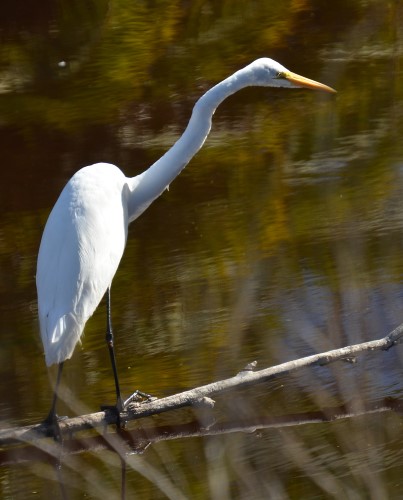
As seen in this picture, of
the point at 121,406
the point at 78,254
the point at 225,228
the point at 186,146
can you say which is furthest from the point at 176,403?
the point at 225,228

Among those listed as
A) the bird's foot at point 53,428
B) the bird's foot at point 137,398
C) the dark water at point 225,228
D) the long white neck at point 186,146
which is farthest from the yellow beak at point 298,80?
the bird's foot at point 53,428

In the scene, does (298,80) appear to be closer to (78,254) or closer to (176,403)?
(78,254)

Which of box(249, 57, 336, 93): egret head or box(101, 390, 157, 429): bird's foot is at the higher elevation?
box(249, 57, 336, 93): egret head

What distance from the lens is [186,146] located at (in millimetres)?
3777

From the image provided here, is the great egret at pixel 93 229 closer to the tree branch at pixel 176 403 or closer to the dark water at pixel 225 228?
the tree branch at pixel 176 403

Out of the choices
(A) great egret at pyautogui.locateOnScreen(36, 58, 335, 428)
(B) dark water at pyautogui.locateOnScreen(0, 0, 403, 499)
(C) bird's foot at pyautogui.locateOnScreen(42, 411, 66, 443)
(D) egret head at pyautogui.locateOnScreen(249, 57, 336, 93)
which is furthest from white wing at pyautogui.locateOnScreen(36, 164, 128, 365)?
(D) egret head at pyautogui.locateOnScreen(249, 57, 336, 93)

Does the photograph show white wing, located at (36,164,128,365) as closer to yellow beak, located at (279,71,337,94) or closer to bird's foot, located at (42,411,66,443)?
bird's foot, located at (42,411,66,443)

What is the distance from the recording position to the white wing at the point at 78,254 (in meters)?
3.19

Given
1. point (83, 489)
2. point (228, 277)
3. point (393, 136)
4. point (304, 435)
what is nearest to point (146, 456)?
point (83, 489)

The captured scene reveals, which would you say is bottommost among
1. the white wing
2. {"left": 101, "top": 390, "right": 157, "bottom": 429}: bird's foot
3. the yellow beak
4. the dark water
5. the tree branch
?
the dark water

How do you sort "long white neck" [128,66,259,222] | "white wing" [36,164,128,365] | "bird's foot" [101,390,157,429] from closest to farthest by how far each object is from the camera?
"white wing" [36,164,128,365] < "bird's foot" [101,390,157,429] < "long white neck" [128,66,259,222]

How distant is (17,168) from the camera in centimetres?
593

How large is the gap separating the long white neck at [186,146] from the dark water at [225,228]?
1.90 feet

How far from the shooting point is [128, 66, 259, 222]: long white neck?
3619mm
